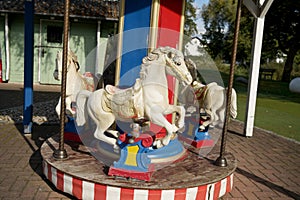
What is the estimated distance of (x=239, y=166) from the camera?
4.56 metres

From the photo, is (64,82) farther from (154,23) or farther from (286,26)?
(286,26)

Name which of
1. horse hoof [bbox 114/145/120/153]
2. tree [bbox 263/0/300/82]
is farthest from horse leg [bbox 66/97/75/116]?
tree [bbox 263/0/300/82]

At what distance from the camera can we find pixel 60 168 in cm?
324

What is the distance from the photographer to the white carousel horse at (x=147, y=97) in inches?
118

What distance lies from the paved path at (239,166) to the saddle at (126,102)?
109 cm

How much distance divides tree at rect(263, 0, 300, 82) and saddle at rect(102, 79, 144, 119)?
1970 centimetres

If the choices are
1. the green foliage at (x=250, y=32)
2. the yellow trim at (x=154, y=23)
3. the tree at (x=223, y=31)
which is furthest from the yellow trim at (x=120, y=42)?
the tree at (x=223, y=31)

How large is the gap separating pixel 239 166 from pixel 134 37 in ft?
8.03

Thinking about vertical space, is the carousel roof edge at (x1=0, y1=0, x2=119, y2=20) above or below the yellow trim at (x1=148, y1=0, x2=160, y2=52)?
above

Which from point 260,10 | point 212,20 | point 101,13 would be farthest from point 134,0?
point 212,20

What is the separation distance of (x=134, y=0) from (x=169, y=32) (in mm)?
594

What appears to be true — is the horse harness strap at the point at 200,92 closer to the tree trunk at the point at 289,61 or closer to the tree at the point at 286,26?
the tree at the point at 286,26

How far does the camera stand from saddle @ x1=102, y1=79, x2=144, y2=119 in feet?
9.78

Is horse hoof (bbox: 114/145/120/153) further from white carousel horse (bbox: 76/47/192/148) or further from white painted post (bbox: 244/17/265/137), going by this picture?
white painted post (bbox: 244/17/265/137)
